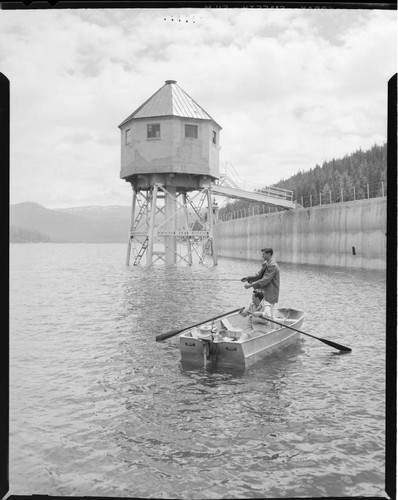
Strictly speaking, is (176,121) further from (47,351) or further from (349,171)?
(349,171)

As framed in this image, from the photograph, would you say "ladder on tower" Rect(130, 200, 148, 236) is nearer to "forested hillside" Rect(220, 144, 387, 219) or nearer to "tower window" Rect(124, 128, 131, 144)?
"tower window" Rect(124, 128, 131, 144)

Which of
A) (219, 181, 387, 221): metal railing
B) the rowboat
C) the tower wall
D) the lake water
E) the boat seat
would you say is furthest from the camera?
(219, 181, 387, 221): metal railing

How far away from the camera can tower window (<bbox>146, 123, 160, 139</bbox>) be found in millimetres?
36469

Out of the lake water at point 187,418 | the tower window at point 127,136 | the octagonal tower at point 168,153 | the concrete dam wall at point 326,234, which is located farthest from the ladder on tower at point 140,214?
the lake water at point 187,418

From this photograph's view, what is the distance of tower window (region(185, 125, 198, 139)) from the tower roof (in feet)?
2.58

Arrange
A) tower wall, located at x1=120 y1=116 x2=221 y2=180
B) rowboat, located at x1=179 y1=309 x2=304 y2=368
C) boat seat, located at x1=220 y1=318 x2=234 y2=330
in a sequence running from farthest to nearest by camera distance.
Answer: tower wall, located at x1=120 y1=116 x2=221 y2=180 → boat seat, located at x1=220 y1=318 x2=234 y2=330 → rowboat, located at x1=179 y1=309 x2=304 y2=368

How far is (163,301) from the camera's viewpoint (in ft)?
77.1

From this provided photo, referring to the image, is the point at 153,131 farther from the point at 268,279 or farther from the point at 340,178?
the point at 340,178

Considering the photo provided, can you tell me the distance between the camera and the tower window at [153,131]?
36469 mm

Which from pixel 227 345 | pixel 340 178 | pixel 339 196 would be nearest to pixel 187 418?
pixel 227 345

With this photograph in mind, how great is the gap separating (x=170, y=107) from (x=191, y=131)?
2588 millimetres

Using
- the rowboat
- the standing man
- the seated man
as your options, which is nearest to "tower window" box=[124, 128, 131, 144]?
the standing man

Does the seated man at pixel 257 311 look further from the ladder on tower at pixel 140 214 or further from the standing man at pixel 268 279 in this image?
the ladder on tower at pixel 140 214

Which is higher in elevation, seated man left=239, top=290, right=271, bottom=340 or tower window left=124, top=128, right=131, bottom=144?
tower window left=124, top=128, right=131, bottom=144
